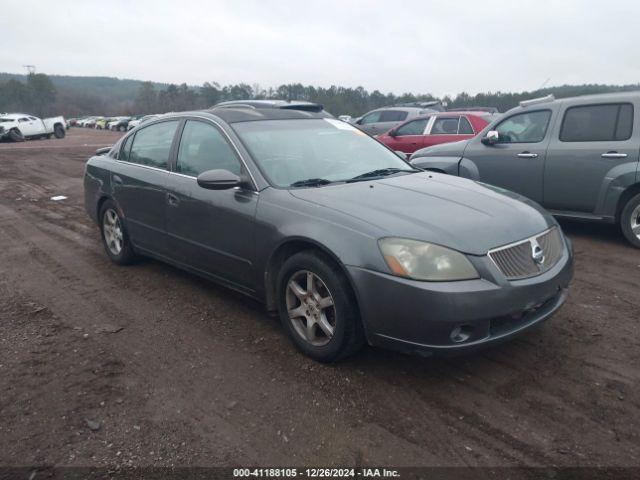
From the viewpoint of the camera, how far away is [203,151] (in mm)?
4316

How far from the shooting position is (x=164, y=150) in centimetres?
474

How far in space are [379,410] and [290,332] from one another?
0.90 meters

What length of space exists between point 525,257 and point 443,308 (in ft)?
2.33

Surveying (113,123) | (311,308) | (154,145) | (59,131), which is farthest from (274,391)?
(113,123)

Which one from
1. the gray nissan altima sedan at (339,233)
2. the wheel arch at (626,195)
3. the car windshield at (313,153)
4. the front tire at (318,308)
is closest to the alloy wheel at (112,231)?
the gray nissan altima sedan at (339,233)

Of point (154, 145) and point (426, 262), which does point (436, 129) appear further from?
point (426, 262)

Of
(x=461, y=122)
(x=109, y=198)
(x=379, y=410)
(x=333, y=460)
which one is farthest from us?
(x=461, y=122)

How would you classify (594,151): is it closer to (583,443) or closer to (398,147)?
(583,443)

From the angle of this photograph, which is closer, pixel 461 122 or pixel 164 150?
pixel 164 150

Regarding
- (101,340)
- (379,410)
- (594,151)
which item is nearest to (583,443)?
(379,410)

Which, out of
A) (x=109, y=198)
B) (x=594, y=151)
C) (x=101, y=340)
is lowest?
(x=101, y=340)

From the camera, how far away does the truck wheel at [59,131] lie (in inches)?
1260

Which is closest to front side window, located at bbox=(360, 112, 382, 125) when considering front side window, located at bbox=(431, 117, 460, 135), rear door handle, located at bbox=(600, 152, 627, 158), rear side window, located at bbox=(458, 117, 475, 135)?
front side window, located at bbox=(431, 117, 460, 135)

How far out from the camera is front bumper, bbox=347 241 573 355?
2.83 meters
